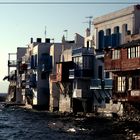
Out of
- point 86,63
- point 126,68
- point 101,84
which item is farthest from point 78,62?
point 126,68

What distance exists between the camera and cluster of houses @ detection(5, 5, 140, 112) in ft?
208

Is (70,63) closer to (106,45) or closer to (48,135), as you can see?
(106,45)

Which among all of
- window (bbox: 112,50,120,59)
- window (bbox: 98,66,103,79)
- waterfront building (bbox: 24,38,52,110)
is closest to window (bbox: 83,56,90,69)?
window (bbox: 98,66,103,79)

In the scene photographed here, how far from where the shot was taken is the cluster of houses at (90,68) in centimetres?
6347

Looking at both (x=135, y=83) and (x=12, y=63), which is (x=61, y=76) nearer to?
(x=135, y=83)

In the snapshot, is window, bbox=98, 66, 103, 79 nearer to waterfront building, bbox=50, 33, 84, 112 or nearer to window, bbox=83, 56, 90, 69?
window, bbox=83, 56, 90, 69

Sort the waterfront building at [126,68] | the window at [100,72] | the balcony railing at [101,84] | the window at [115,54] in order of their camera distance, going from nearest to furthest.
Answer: the waterfront building at [126,68] < the window at [115,54] < the balcony railing at [101,84] < the window at [100,72]

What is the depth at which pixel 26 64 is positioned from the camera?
404 feet

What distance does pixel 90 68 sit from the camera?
81438mm

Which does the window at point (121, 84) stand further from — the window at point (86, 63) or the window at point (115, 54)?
the window at point (86, 63)

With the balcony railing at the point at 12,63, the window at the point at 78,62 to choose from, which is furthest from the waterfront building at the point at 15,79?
the window at the point at 78,62

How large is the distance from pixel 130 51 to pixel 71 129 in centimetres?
1201

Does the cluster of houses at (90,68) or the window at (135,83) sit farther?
the cluster of houses at (90,68)

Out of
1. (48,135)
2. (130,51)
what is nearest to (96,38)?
(130,51)
